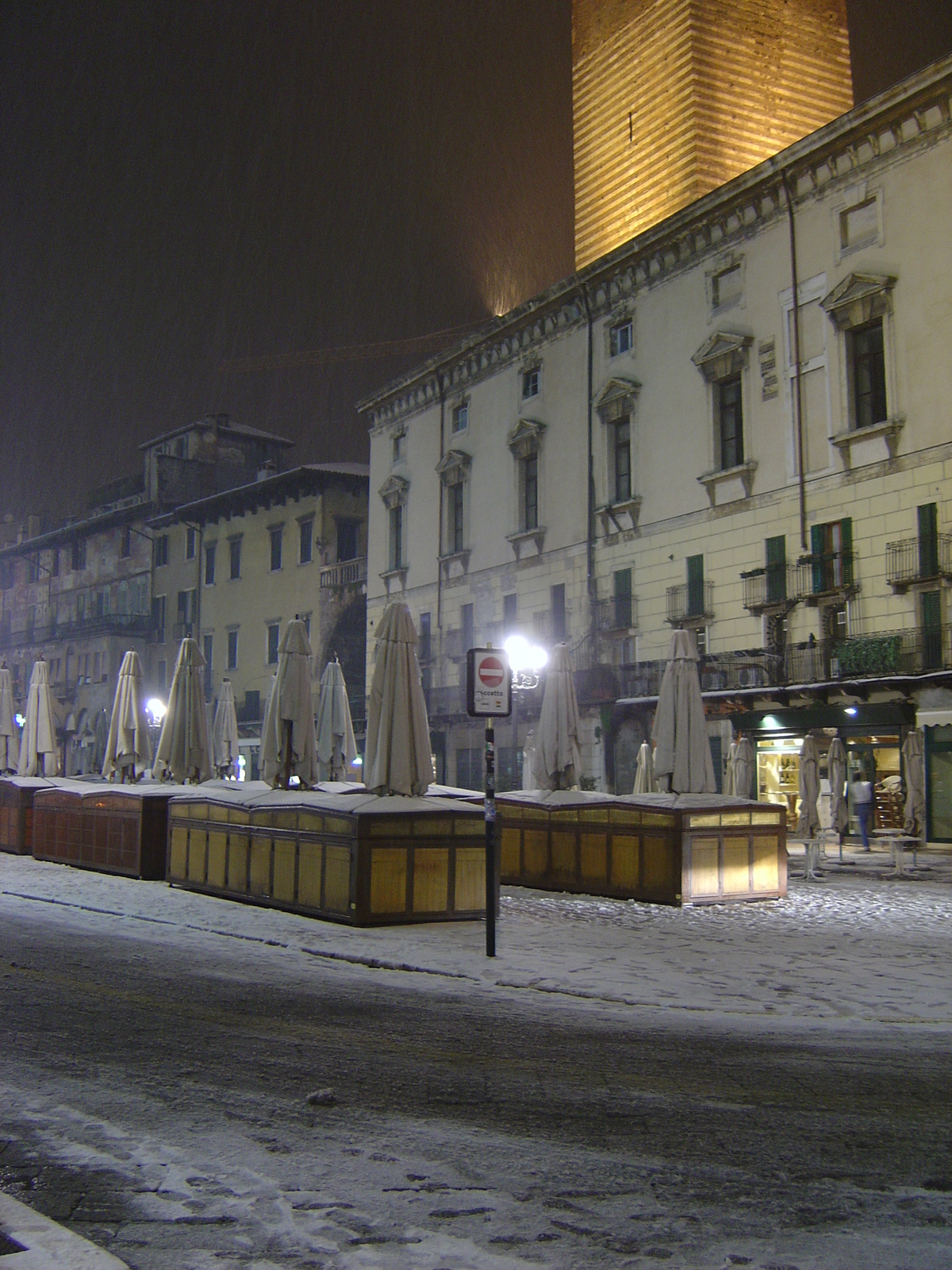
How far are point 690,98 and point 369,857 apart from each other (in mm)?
38543

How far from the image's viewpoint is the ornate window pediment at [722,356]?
30547mm

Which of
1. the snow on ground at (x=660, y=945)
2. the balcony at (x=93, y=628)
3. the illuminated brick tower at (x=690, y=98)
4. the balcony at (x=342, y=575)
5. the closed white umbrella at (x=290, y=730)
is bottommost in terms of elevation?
the snow on ground at (x=660, y=945)

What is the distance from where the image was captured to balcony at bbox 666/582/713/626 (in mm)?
31312

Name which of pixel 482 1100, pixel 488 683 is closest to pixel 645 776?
pixel 488 683

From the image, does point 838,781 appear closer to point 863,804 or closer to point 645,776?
point 863,804

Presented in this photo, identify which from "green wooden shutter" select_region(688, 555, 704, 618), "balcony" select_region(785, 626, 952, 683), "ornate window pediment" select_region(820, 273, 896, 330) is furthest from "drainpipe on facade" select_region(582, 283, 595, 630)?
"ornate window pediment" select_region(820, 273, 896, 330)

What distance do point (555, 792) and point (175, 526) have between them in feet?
143

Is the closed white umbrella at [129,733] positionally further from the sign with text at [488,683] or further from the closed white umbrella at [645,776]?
the sign with text at [488,683]

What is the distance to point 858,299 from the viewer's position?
2727 cm

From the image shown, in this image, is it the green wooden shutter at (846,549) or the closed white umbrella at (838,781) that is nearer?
the closed white umbrella at (838,781)

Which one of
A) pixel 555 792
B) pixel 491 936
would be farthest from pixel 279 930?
pixel 555 792

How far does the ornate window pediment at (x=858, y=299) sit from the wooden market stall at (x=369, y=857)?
19334mm

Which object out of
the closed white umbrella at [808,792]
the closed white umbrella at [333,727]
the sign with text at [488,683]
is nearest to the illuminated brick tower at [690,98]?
the closed white umbrella at [808,792]

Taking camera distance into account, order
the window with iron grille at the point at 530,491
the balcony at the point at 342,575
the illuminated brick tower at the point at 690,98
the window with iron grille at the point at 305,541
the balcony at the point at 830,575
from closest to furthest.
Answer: the balcony at the point at 830,575
the window with iron grille at the point at 530,491
the illuminated brick tower at the point at 690,98
the balcony at the point at 342,575
the window with iron grille at the point at 305,541
